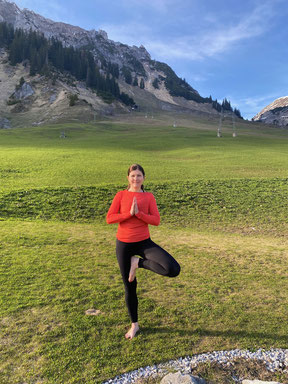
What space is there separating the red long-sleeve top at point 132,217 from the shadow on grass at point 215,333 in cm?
204

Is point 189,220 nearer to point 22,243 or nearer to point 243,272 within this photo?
point 243,272

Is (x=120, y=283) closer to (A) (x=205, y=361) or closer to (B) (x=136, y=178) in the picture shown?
(A) (x=205, y=361)

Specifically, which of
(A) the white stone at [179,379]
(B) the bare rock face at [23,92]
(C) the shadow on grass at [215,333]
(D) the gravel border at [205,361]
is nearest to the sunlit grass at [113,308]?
(C) the shadow on grass at [215,333]

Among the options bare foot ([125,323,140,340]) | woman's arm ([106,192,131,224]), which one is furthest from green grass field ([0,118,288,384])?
woman's arm ([106,192,131,224])

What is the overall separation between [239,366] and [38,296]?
4.95m

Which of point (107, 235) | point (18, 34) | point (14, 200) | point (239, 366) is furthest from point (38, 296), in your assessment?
point (18, 34)

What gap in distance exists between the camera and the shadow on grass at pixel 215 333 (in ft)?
17.6

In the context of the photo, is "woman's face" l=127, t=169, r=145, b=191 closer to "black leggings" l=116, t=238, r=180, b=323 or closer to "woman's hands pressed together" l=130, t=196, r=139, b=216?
"woman's hands pressed together" l=130, t=196, r=139, b=216

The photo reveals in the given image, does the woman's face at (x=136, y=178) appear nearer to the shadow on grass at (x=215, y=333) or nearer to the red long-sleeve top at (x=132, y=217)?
the red long-sleeve top at (x=132, y=217)

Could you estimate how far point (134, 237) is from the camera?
17.7ft

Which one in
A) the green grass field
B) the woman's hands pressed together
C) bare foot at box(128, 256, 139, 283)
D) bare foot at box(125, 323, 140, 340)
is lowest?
the green grass field

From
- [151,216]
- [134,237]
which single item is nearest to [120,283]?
[134,237]

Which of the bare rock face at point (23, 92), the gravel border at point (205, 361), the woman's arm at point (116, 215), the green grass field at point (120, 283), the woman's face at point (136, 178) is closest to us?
the gravel border at point (205, 361)

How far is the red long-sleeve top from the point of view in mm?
5375
